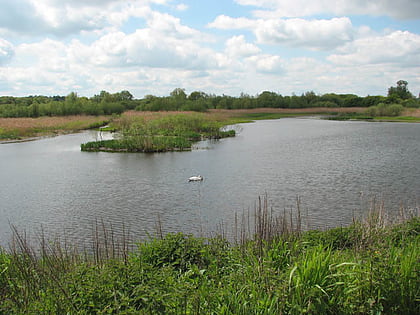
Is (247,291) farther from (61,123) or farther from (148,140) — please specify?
(61,123)

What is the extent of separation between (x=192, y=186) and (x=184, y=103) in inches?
1752

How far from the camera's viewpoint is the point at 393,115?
57.2 metres

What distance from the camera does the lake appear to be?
10438 millimetres

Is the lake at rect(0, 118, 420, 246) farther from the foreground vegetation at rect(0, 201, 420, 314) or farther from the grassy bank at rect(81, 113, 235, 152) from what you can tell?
the foreground vegetation at rect(0, 201, 420, 314)

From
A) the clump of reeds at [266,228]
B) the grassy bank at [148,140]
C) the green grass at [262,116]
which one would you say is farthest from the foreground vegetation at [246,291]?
the green grass at [262,116]

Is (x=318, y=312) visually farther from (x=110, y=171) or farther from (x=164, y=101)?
(x=164, y=101)

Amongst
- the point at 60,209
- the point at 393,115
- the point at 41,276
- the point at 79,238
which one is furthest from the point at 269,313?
the point at 393,115

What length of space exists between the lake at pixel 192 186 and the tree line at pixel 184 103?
3288 cm

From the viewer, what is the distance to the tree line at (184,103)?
55.8 metres

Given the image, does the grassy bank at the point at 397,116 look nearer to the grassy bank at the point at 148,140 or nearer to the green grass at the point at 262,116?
the green grass at the point at 262,116

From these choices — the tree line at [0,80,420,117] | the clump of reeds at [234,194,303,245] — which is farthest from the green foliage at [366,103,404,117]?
the clump of reeds at [234,194,303,245]

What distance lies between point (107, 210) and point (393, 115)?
55.3 m

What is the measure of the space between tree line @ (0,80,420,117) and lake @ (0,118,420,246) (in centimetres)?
3288

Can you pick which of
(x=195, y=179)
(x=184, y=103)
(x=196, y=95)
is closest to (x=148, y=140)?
(x=195, y=179)
